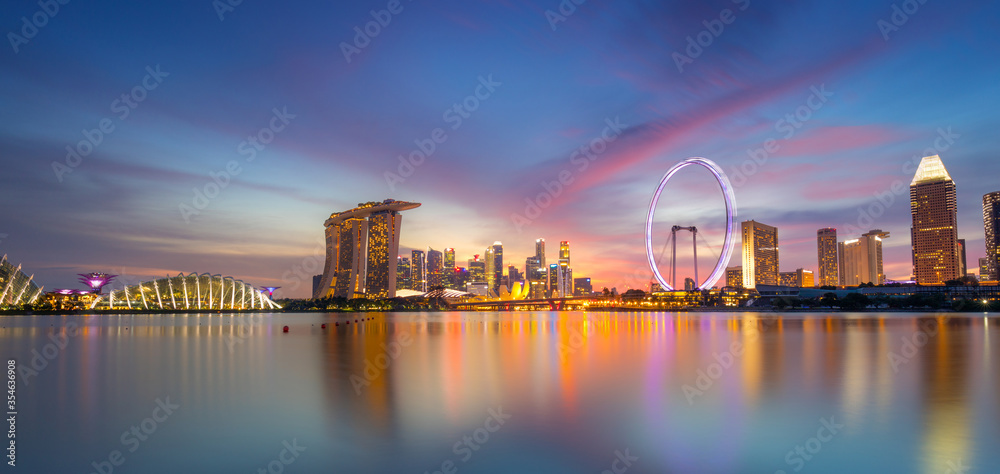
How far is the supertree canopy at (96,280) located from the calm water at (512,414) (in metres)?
185

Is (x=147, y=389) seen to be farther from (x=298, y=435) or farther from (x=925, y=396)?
(x=925, y=396)

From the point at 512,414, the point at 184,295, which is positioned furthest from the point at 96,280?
the point at 512,414

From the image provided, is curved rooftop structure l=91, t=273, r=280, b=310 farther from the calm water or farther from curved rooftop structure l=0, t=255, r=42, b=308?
the calm water

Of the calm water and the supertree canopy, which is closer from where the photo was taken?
the calm water

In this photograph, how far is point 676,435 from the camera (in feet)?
50.7

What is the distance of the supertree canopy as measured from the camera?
190m

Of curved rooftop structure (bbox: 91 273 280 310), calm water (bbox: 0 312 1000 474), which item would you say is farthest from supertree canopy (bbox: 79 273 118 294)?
calm water (bbox: 0 312 1000 474)

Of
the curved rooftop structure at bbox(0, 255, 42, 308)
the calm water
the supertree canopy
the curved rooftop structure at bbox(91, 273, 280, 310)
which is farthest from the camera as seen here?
the supertree canopy

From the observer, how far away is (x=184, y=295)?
161 metres

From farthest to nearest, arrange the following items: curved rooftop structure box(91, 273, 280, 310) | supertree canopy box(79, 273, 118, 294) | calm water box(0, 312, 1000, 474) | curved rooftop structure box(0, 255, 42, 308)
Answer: supertree canopy box(79, 273, 118, 294)
curved rooftop structure box(91, 273, 280, 310)
curved rooftop structure box(0, 255, 42, 308)
calm water box(0, 312, 1000, 474)

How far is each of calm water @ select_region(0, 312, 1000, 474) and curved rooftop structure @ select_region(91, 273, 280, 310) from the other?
136500 millimetres

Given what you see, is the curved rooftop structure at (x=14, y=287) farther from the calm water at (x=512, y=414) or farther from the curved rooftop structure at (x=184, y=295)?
the calm water at (x=512, y=414)

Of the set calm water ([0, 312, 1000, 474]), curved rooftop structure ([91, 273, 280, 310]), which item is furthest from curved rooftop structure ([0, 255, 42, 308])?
calm water ([0, 312, 1000, 474])

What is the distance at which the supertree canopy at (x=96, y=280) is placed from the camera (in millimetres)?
189875
